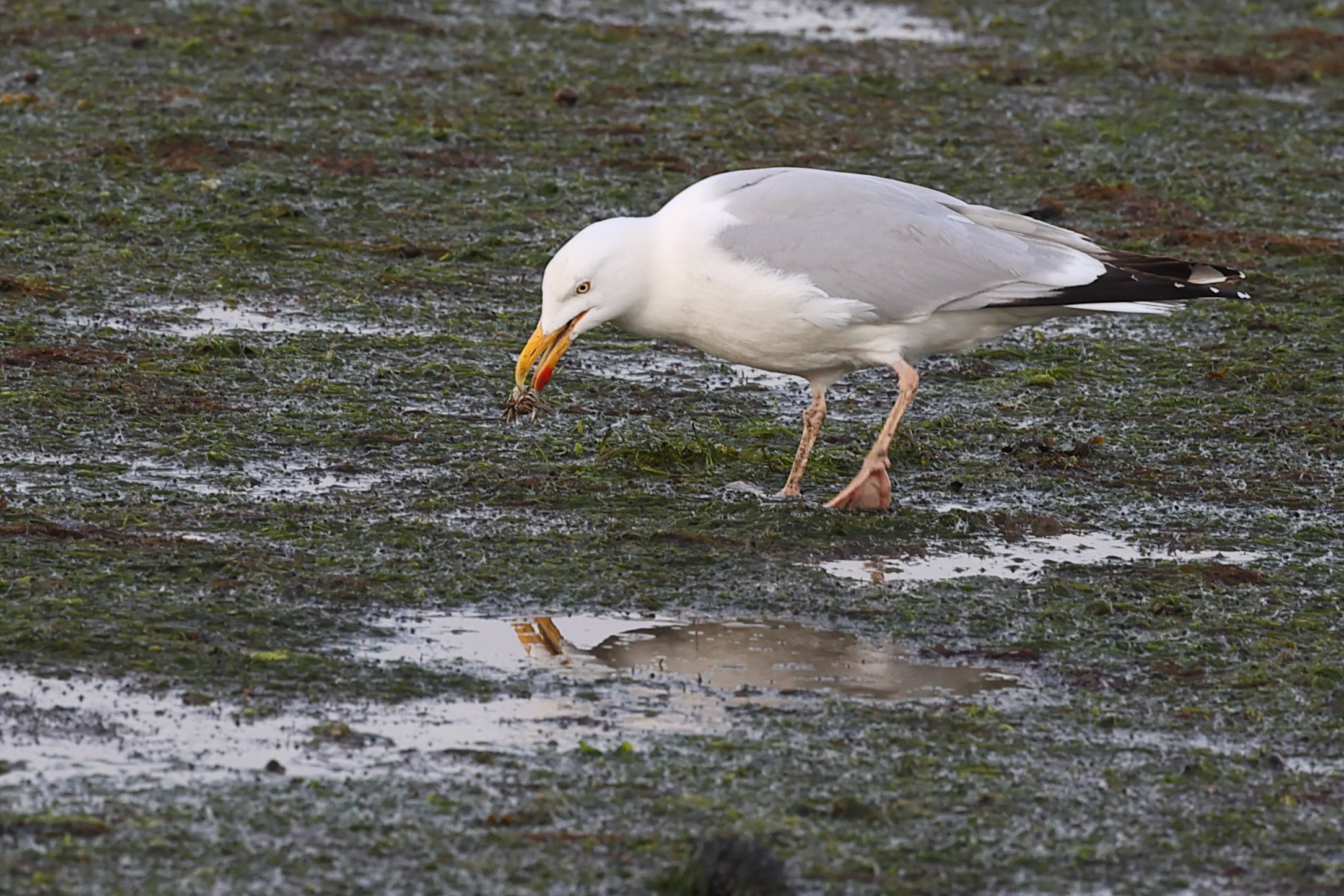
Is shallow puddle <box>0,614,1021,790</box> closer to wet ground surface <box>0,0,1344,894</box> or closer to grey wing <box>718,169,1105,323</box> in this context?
wet ground surface <box>0,0,1344,894</box>

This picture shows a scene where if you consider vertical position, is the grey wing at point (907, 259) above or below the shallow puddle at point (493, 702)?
above

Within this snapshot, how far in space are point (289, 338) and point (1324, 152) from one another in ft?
24.4

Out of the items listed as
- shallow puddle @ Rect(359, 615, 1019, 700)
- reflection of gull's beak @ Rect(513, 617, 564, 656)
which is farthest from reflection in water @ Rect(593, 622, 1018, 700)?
reflection of gull's beak @ Rect(513, 617, 564, 656)

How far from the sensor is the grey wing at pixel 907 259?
23.5 feet

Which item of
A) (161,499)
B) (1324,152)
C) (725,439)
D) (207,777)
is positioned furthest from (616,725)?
(1324,152)

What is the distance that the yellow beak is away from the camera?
7176 millimetres

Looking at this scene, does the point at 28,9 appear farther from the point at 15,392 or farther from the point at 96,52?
the point at 15,392

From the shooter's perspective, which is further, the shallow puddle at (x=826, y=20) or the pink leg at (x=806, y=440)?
the shallow puddle at (x=826, y=20)

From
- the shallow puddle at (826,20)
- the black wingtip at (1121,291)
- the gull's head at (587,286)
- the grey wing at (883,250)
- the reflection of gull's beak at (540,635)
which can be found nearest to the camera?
the reflection of gull's beak at (540,635)

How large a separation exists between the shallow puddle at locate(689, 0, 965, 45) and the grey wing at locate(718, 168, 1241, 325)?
27.5ft

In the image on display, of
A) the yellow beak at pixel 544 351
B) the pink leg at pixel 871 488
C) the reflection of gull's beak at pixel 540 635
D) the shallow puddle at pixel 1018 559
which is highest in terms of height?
the yellow beak at pixel 544 351

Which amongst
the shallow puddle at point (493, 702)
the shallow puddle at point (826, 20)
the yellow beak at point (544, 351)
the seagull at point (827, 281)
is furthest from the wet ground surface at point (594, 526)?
the shallow puddle at point (826, 20)

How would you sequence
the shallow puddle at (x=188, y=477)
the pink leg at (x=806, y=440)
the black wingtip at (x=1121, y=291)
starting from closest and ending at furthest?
the shallow puddle at (x=188, y=477)
the black wingtip at (x=1121, y=291)
the pink leg at (x=806, y=440)

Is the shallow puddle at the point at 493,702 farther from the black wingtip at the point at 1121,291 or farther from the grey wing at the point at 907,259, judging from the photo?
the black wingtip at the point at 1121,291
